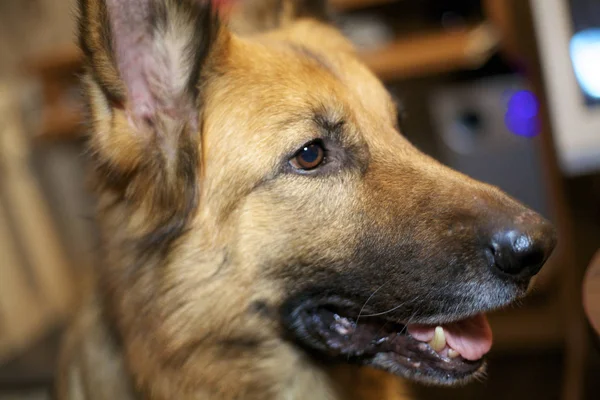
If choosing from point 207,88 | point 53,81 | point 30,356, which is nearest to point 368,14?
point 53,81

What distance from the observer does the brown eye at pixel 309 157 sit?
1.18 meters

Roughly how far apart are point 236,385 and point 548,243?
72 centimetres

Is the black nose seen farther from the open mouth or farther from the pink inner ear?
the pink inner ear

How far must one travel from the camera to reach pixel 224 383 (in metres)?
1.27

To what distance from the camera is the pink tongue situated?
3.96 ft

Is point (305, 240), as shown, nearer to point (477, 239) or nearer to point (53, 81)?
point (477, 239)

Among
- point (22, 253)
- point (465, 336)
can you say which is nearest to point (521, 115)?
point (465, 336)

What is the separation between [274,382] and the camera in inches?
51.0

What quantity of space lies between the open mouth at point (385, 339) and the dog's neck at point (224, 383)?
0.11 m

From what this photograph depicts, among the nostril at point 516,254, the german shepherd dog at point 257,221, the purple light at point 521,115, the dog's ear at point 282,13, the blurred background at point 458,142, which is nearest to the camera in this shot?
the nostril at point 516,254

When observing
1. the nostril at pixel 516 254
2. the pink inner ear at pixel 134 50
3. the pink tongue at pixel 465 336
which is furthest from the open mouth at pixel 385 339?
the pink inner ear at pixel 134 50

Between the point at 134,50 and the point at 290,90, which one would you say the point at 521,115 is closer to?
the point at 290,90

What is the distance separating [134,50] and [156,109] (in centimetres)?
12

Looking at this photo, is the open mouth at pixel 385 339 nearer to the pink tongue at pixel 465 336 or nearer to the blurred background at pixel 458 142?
the pink tongue at pixel 465 336
